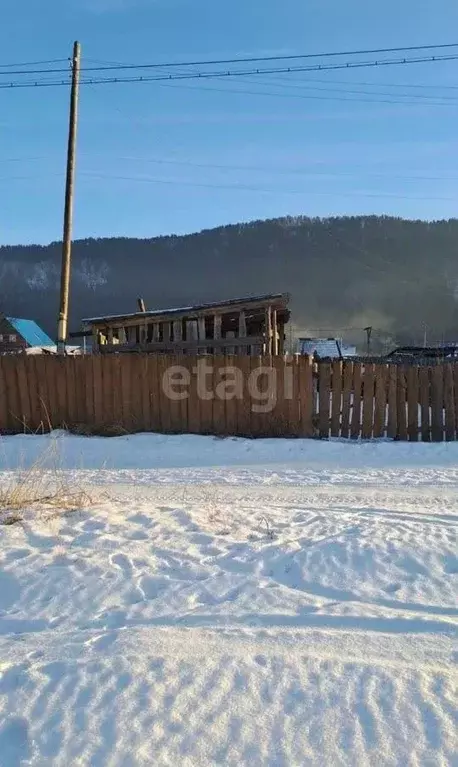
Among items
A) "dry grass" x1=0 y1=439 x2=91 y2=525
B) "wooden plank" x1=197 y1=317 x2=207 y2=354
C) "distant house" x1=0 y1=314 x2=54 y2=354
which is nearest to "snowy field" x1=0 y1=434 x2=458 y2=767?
"dry grass" x1=0 y1=439 x2=91 y2=525

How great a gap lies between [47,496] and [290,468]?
357 cm

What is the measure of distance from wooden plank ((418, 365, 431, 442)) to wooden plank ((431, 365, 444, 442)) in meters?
0.07

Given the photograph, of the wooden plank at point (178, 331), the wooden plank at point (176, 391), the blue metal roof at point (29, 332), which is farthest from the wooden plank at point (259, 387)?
the blue metal roof at point (29, 332)

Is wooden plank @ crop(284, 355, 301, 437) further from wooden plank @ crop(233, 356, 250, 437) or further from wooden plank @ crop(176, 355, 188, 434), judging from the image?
wooden plank @ crop(176, 355, 188, 434)

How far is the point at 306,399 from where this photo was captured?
10.2 metres

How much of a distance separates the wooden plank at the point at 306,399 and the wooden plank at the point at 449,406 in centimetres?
242

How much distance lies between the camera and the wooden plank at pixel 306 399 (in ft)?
33.3

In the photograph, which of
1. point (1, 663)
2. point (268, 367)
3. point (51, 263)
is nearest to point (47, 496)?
point (1, 663)

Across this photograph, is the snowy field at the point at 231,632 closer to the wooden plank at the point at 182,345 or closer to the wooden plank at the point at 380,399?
the wooden plank at the point at 380,399

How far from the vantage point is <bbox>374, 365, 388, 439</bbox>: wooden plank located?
32.6 ft

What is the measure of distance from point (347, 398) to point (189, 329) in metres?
6.03

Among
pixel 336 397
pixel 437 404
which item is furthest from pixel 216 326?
pixel 437 404

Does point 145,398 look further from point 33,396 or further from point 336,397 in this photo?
point 336,397

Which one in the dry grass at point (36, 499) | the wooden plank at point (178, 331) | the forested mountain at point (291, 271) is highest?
the forested mountain at point (291, 271)
